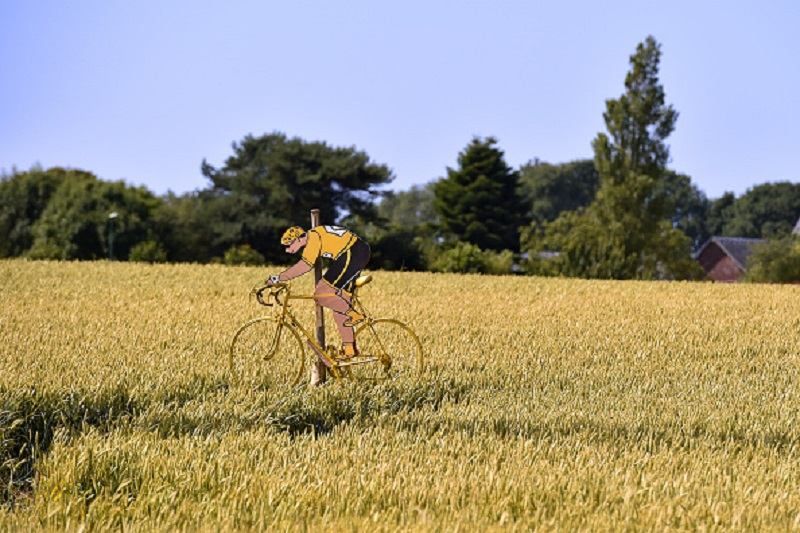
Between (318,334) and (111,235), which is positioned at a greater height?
(111,235)

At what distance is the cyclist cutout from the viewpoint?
9.52 m

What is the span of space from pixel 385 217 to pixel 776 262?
761 inches

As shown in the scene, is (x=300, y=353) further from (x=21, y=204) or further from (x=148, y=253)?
(x=21, y=204)

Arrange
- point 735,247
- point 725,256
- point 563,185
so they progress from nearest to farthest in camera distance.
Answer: point 735,247 → point 725,256 → point 563,185

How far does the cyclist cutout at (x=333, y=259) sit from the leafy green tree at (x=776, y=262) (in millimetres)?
37139

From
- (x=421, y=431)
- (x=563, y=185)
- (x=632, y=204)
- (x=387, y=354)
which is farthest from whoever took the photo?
(x=563, y=185)

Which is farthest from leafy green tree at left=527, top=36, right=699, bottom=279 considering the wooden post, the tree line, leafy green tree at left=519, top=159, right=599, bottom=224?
leafy green tree at left=519, top=159, right=599, bottom=224

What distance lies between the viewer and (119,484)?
6.55 m

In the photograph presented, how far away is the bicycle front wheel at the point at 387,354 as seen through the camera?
10.1 meters

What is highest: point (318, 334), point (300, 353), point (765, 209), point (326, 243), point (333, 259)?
point (765, 209)

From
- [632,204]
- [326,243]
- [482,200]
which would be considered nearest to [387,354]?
[326,243]

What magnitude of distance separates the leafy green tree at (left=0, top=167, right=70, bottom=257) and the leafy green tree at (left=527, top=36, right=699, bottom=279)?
26102mm

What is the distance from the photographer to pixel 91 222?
166ft

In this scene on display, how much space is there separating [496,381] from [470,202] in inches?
1797
